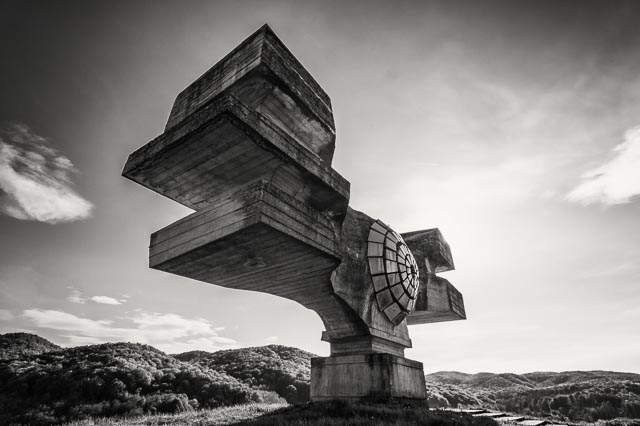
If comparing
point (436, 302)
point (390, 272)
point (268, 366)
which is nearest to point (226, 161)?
point (390, 272)

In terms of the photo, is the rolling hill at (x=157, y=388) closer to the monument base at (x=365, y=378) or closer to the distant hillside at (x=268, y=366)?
the distant hillside at (x=268, y=366)

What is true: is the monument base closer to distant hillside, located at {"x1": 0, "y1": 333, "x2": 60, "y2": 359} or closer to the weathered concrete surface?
the weathered concrete surface

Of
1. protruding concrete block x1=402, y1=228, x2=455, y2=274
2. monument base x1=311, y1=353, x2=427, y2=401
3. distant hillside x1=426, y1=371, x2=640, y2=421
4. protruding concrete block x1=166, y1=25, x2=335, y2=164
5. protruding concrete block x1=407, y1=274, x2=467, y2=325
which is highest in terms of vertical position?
protruding concrete block x1=166, y1=25, x2=335, y2=164

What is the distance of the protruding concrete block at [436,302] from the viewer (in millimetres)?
11930

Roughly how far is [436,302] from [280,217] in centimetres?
808

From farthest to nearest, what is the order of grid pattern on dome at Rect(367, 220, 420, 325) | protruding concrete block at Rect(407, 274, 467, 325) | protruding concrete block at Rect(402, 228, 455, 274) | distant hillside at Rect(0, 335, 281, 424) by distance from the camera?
distant hillside at Rect(0, 335, 281, 424) < protruding concrete block at Rect(402, 228, 455, 274) < protruding concrete block at Rect(407, 274, 467, 325) < grid pattern on dome at Rect(367, 220, 420, 325)

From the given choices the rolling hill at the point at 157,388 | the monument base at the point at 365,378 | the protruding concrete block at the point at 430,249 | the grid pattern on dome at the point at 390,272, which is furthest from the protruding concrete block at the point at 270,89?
the rolling hill at the point at 157,388

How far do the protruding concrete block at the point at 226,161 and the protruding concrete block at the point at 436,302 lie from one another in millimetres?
5604

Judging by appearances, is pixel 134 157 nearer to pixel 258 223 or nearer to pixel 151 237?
pixel 151 237

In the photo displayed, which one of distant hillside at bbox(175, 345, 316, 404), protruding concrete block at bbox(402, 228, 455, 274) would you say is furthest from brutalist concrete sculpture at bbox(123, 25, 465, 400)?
distant hillside at bbox(175, 345, 316, 404)

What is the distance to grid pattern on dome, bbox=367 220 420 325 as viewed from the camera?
941 centimetres

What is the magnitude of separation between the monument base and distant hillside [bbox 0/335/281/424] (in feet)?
54.2

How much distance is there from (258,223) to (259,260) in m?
1.53

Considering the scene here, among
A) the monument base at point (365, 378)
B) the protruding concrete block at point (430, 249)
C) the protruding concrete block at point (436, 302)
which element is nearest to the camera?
the monument base at point (365, 378)
